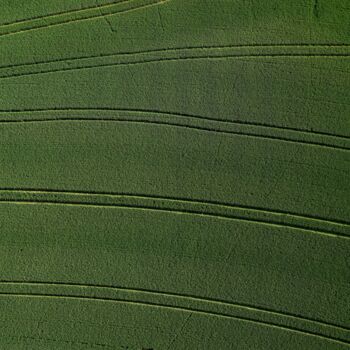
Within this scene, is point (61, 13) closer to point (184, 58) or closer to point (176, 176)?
point (184, 58)

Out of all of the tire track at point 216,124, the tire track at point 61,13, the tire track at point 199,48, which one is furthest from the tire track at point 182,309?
the tire track at point 61,13

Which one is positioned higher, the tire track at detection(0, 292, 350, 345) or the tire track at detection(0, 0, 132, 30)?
the tire track at detection(0, 0, 132, 30)

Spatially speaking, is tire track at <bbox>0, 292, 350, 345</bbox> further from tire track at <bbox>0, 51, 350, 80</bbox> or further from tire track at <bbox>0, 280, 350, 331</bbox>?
tire track at <bbox>0, 51, 350, 80</bbox>

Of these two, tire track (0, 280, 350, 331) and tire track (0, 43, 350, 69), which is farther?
tire track (0, 43, 350, 69)

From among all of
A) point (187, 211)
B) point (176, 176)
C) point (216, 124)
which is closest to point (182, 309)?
point (187, 211)

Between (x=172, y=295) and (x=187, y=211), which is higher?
(x=187, y=211)

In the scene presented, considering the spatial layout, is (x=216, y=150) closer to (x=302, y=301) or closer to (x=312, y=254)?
(x=312, y=254)

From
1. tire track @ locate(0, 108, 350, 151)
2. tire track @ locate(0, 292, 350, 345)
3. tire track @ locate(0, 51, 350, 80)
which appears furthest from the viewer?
tire track @ locate(0, 51, 350, 80)

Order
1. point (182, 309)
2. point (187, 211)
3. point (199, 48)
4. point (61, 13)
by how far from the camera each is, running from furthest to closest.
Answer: point (61, 13) < point (199, 48) < point (187, 211) < point (182, 309)

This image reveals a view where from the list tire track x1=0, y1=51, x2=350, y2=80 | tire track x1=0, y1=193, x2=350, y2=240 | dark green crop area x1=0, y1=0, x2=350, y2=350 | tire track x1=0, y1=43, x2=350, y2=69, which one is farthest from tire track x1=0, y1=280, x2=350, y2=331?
tire track x1=0, y1=43, x2=350, y2=69
